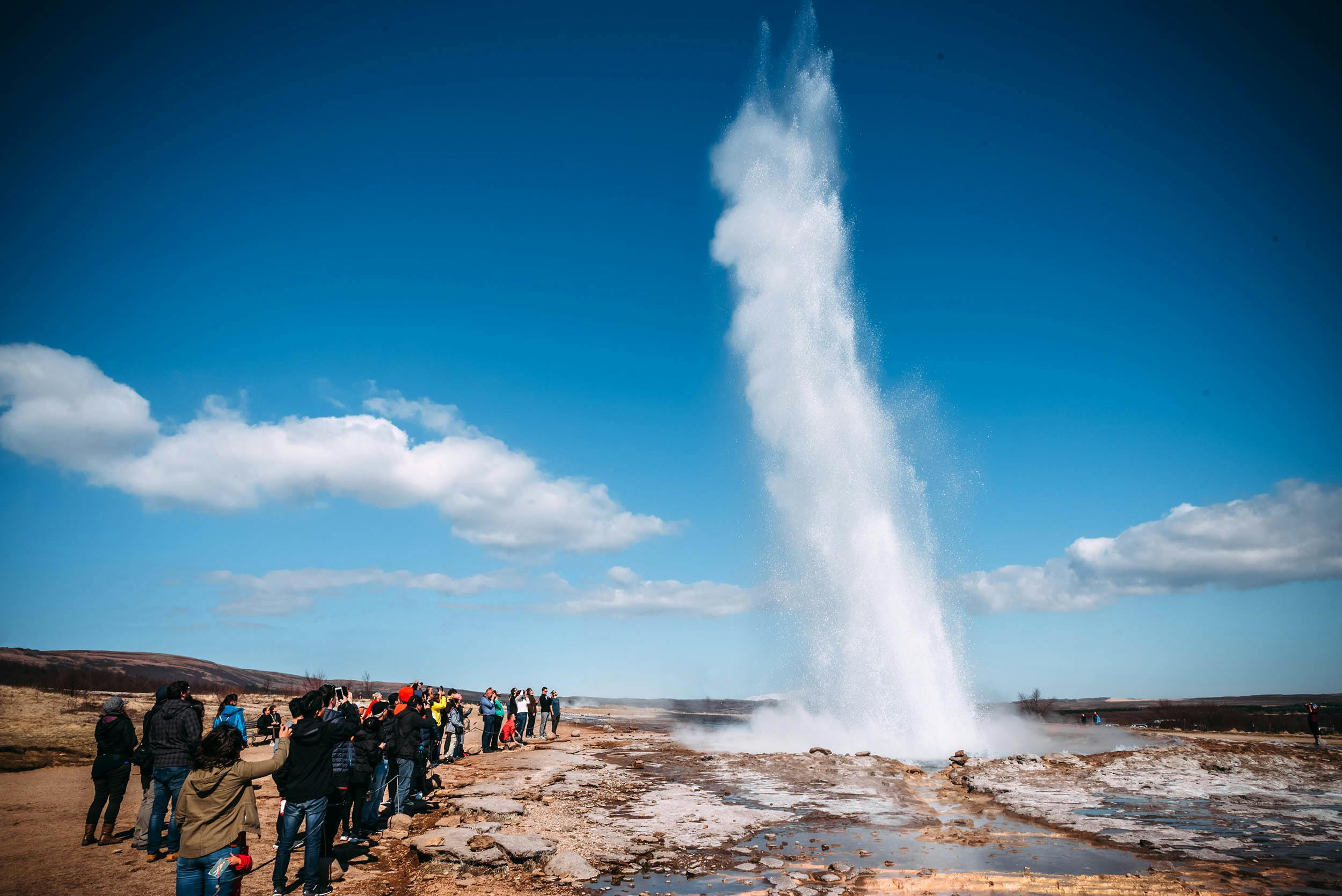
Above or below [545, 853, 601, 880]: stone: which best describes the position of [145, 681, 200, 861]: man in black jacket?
above

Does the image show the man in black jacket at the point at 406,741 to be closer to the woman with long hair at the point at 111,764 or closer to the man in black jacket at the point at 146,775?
the man in black jacket at the point at 146,775

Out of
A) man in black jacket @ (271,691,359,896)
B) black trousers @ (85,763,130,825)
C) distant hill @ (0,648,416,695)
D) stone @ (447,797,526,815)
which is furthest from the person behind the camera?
distant hill @ (0,648,416,695)

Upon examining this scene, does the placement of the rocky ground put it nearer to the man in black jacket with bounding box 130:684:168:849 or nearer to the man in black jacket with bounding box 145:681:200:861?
the man in black jacket with bounding box 130:684:168:849

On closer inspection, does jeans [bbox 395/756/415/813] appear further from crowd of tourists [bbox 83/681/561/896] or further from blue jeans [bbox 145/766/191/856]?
blue jeans [bbox 145/766/191/856]

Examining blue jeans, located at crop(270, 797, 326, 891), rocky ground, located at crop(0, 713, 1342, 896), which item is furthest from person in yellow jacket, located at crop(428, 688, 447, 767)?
blue jeans, located at crop(270, 797, 326, 891)

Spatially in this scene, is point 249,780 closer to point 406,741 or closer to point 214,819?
point 214,819

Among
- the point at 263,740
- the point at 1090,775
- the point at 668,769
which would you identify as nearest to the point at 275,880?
the point at 668,769

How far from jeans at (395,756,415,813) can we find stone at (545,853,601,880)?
378cm

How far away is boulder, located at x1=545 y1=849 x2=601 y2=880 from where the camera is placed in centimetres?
885

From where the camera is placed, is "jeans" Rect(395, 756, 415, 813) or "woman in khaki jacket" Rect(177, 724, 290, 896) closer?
"woman in khaki jacket" Rect(177, 724, 290, 896)

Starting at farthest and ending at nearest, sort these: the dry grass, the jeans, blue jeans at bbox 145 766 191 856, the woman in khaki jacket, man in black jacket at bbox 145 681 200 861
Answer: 1. the dry grass
2. the jeans
3. blue jeans at bbox 145 766 191 856
4. man in black jacket at bbox 145 681 200 861
5. the woman in khaki jacket

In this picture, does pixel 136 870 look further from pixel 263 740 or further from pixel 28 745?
pixel 263 740

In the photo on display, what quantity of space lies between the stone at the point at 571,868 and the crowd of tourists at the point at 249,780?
2.88 m

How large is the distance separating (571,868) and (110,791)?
692 centimetres
